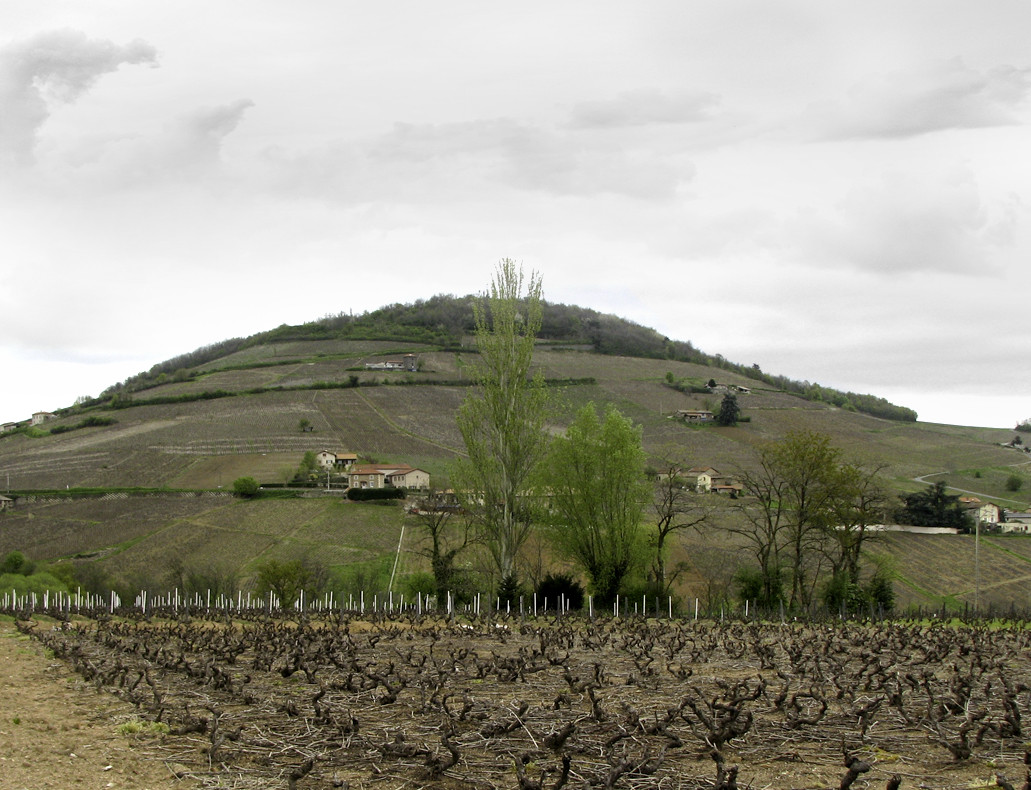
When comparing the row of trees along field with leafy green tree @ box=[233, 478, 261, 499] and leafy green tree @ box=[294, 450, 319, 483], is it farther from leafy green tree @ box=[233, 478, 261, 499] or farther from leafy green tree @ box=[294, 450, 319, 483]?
leafy green tree @ box=[294, 450, 319, 483]

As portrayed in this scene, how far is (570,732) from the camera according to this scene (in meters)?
7.05

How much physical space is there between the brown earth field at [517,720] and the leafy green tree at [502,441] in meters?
18.9

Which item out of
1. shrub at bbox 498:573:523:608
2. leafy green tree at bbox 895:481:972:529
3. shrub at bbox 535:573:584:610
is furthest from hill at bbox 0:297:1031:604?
shrub at bbox 498:573:523:608

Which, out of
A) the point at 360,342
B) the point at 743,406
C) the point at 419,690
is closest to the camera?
the point at 419,690

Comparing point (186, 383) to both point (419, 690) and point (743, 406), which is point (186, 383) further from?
point (419, 690)

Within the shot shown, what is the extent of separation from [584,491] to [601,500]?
2.62 ft

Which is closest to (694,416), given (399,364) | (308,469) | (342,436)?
(399,364)

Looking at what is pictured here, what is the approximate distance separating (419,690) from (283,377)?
322ft

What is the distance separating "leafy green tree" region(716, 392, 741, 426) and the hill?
212cm

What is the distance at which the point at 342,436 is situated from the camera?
81250 millimetres

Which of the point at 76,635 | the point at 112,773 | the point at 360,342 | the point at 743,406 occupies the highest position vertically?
the point at 360,342

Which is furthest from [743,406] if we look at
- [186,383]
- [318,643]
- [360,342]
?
[318,643]

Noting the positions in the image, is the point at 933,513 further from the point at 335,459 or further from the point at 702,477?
the point at 335,459

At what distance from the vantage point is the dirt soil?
22.0ft
